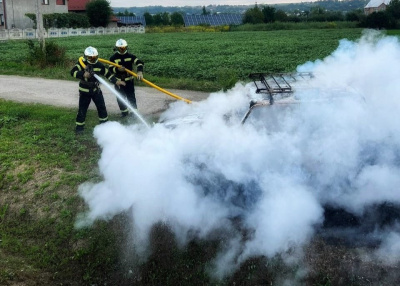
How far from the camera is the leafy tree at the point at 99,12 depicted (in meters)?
57.2

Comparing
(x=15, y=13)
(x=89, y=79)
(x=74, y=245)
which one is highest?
(x=89, y=79)

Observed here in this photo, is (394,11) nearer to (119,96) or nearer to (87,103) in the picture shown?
(119,96)

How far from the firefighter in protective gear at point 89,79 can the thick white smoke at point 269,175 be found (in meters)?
2.70

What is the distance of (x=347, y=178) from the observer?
5910mm

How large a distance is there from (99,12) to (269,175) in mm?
57043

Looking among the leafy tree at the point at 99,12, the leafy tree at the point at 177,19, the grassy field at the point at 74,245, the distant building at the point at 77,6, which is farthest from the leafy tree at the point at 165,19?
the grassy field at the point at 74,245

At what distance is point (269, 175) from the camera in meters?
5.83

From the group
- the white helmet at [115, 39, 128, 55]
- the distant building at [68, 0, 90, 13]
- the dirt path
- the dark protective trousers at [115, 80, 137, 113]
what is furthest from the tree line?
the white helmet at [115, 39, 128, 55]

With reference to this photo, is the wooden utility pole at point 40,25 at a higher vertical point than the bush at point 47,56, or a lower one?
higher

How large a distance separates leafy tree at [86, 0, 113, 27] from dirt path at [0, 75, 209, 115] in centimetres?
4660

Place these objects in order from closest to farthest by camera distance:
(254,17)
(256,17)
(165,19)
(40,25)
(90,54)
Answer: (90,54) < (40,25) < (256,17) < (254,17) < (165,19)

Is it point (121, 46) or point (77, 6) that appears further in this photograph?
point (77, 6)

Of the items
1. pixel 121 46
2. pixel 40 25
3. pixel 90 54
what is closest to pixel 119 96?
pixel 121 46

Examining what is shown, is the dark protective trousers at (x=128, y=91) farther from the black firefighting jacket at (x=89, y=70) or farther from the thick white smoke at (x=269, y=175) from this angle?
the thick white smoke at (x=269, y=175)
